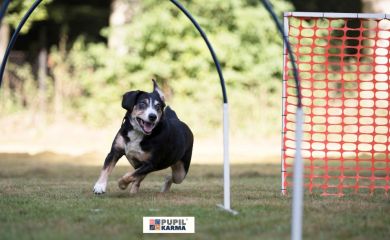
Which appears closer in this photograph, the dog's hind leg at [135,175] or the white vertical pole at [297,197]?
the white vertical pole at [297,197]

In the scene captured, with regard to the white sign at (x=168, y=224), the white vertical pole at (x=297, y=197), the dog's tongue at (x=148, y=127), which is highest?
the dog's tongue at (x=148, y=127)

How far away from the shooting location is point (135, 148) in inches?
326

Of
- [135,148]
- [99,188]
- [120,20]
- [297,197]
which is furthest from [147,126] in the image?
[120,20]

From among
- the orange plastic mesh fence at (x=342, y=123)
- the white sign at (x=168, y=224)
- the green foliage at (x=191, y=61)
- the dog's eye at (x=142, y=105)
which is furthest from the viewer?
the green foliage at (x=191, y=61)

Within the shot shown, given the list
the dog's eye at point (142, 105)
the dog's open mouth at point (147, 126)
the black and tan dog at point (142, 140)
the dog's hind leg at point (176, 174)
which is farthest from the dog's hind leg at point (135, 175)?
the dog's hind leg at point (176, 174)

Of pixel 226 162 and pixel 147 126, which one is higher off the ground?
pixel 147 126

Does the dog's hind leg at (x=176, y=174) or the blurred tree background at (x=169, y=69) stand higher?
the blurred tree background at (x=169, y=69)

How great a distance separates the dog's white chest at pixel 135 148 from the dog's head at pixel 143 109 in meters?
0.08

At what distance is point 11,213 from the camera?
6.66 m

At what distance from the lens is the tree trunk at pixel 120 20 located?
2216 centimetres

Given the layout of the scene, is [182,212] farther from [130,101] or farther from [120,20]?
[120,20]

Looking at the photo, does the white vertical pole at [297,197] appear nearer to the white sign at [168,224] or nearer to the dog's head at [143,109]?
the white sign at [168,224]

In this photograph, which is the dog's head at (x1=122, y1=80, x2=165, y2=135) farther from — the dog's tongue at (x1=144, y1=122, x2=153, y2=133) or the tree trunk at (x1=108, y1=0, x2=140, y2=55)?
the tree trunk at (x1=108, y1=0, x2=140, y2=55)

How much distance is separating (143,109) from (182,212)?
5.94 ft
